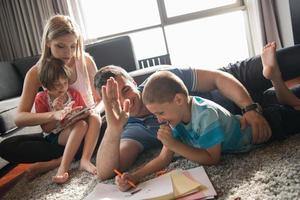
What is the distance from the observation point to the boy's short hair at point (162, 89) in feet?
3.02

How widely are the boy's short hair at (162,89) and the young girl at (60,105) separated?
1.75ft

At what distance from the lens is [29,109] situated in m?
1.43

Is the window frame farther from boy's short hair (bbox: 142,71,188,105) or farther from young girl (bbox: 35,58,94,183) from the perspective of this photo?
boy's short hair (bbox: 142,71,188,105)

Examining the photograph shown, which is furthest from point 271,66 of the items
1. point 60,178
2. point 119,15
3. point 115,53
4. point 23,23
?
point 23,23

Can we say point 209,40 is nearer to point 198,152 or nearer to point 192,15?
point 192,15

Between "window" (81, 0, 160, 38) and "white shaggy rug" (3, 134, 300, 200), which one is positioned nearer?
"white shaggy rug" (3, 134, 300, 200)

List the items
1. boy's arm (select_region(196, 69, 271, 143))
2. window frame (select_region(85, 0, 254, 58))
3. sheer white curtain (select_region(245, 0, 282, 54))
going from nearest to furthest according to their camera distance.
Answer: boy's arm (select_region(196, 69, 271, 143))
sheer white curtain (select_region(245, 0, 282, 54))
window frame (select_region(85, 0, 254, 58))

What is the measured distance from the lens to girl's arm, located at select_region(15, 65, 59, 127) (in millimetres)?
1383

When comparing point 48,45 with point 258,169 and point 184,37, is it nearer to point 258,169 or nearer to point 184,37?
point 258,169

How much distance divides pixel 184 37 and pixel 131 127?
2.33m

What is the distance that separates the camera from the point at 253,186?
0.80 metres

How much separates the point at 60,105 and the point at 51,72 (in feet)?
0.53

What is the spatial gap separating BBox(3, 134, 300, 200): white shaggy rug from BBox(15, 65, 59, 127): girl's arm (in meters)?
0.26

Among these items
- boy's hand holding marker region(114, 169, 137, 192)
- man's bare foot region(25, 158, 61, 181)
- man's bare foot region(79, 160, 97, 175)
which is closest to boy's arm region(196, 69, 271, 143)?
boy's hand holding marker region(114, 169, 137, 192)
